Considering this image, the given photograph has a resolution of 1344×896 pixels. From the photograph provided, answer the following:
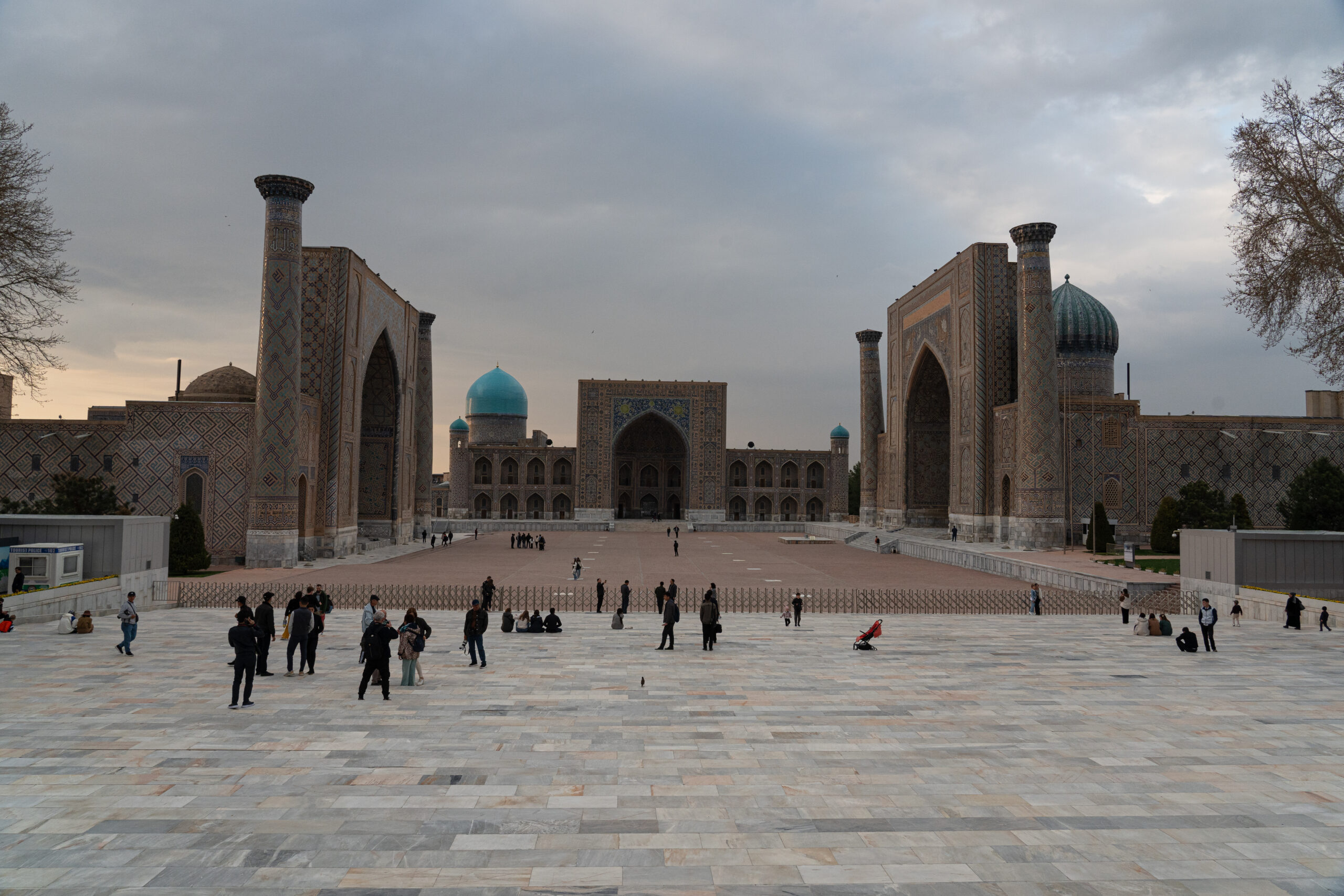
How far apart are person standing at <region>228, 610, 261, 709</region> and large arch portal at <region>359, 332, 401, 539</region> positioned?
27.4 m

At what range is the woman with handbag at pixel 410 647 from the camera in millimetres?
9031

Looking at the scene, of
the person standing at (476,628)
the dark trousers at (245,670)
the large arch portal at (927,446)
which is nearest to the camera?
the dark trousers at (245,670)

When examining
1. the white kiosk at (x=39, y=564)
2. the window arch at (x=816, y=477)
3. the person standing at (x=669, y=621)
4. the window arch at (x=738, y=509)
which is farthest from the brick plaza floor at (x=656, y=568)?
the window arch at (x=816, y=477)

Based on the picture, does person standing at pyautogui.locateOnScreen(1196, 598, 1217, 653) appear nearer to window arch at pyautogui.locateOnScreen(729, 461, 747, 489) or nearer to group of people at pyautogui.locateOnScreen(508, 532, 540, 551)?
group of people at pyautogui.locateOnScreen(508, 532, 540, 551)

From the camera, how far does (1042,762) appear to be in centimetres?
666

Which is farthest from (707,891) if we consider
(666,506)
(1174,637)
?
(666,506)

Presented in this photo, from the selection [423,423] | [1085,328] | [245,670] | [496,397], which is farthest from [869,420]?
[245,670]

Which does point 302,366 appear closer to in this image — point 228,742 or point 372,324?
point 372,324

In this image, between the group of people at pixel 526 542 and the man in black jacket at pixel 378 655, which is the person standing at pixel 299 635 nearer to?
the man in black jacket at pixel 378 655

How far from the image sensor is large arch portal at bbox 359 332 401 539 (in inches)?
1364

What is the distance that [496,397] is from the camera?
213 ft

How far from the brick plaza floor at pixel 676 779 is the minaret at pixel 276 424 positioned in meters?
13.2

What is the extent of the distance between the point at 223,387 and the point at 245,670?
81.2ft

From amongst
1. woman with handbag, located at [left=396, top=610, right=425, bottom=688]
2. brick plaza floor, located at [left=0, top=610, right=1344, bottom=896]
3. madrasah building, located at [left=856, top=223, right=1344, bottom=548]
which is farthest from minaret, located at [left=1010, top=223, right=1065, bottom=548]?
woman with handbag, located at [left=396, top=610, right=425, bottom=688]
